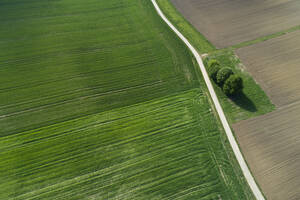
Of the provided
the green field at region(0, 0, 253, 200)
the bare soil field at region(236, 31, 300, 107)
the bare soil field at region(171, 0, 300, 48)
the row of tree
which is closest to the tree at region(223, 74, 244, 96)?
the row of tree

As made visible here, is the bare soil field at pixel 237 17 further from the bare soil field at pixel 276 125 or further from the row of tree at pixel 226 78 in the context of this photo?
the row of tree at pixel 226 78

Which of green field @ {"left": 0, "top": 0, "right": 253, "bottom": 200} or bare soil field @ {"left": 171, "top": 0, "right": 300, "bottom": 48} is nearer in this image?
green field @ {"left": 0, "top": 0, "right": 253, "bottom": 200}

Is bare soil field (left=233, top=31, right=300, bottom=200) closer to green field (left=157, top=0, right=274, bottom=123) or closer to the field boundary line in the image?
the field boundary line

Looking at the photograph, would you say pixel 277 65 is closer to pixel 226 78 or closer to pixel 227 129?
pixel 226 78

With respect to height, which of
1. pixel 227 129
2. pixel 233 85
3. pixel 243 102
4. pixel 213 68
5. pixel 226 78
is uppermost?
pixel 213 68

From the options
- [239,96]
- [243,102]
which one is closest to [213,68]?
[239,96]

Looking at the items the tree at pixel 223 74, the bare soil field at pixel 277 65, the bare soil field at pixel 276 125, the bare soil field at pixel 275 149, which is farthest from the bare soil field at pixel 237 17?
the bare soil field at pixel 275 149
